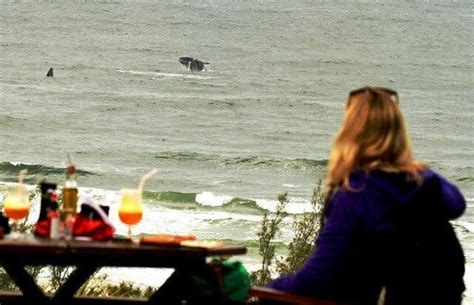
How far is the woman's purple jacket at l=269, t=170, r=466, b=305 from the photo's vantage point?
17.6 ft

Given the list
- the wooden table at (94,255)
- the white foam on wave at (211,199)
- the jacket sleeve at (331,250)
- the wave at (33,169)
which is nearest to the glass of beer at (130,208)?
the wooden table at (94,255)

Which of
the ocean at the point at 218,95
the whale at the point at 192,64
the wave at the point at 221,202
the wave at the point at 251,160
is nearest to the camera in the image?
the wave at the point at 221,202

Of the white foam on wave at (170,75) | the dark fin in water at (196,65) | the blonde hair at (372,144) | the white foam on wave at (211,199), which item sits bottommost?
the white foam on wave at (211,199)

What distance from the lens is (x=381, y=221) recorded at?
17.6 feet

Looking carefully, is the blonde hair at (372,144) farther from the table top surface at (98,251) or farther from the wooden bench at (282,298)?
the table top surface at (98,251)

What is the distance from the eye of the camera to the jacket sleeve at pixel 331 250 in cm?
536

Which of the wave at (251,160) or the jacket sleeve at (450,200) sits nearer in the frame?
the jacket sleeve at (450,200)

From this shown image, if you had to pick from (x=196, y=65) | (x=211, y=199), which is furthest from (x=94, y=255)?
(x=196, y=65)

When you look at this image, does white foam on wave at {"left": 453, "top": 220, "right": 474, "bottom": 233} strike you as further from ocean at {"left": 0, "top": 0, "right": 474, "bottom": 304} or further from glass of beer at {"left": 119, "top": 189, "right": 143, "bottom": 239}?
glass of beer at {"left": 119, "top": 189, "right": 143, "bottom": 239}

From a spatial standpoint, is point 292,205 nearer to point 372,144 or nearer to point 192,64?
point 372,144

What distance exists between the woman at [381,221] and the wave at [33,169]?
28502mm

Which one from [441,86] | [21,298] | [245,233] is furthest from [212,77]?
[21,298]

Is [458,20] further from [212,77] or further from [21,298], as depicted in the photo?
[21,298]

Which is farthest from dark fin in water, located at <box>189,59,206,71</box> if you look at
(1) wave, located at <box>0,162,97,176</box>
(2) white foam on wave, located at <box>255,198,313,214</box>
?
(2) white foam on wave, located at <box>255,198,313,214</box>
